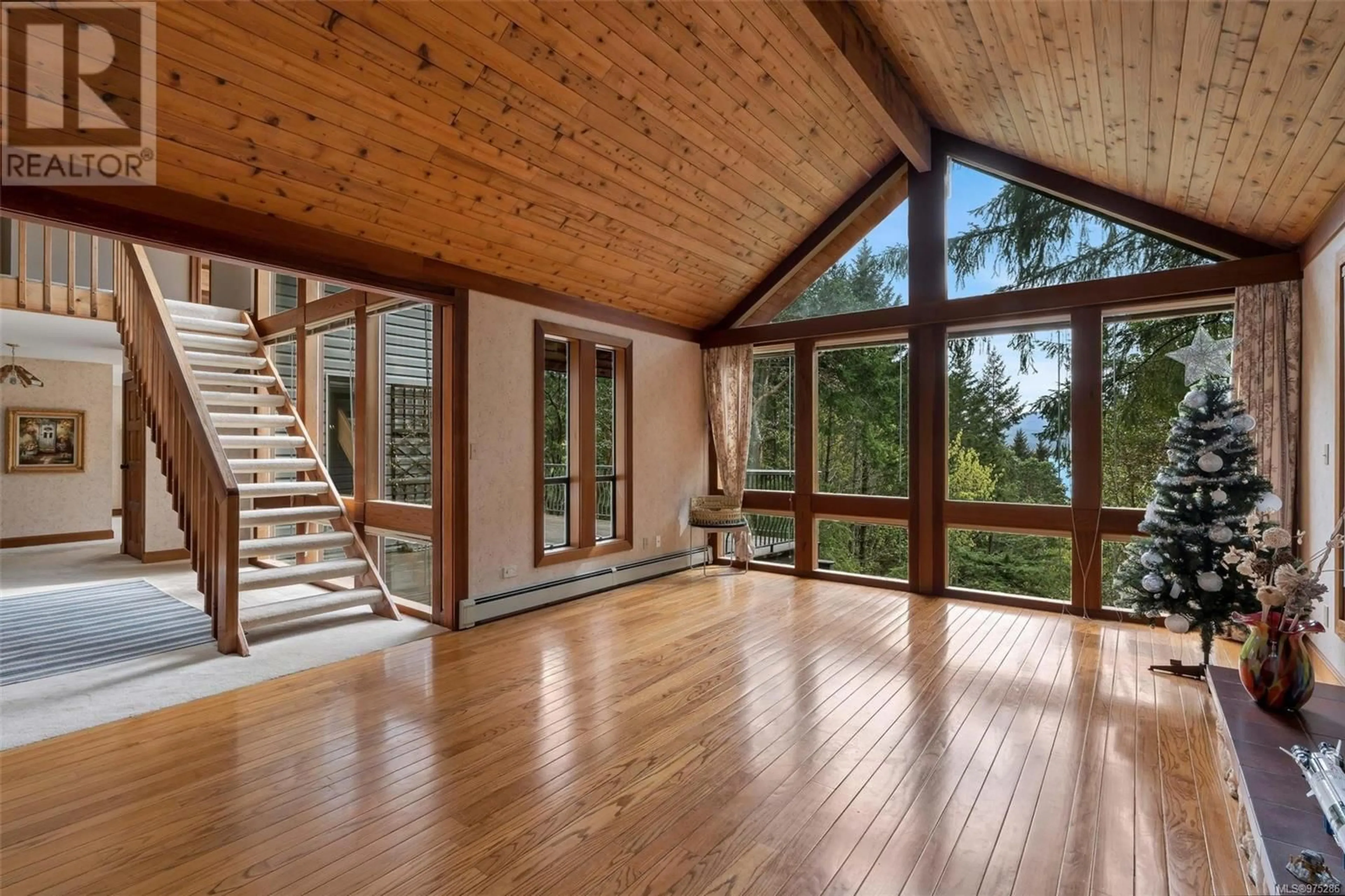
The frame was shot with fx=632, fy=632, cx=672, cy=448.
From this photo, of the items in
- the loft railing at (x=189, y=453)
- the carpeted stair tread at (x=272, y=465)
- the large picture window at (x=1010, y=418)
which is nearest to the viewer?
the loft railing at (x=189, y=453)

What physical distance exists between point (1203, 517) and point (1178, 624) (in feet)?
2.14

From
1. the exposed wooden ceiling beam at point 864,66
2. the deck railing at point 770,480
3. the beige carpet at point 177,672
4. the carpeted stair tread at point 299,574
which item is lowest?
the beige carpet at point 177,672

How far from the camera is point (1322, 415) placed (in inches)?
154

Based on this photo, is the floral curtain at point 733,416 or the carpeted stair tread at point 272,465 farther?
the floral curtain at point 733,416

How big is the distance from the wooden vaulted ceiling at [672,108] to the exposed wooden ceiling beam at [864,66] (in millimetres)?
24

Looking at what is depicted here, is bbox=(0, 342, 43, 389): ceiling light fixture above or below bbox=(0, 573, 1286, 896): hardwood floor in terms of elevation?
above

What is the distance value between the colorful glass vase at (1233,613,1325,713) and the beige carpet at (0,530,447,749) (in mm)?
4677

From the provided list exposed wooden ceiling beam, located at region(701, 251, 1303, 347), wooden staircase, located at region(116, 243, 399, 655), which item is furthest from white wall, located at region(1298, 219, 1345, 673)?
wooden staircase, located at region(116, 243, 399, 655)

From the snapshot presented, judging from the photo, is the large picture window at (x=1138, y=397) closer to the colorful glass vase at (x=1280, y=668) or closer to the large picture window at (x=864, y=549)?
the large picture window at (x=864, y=549)

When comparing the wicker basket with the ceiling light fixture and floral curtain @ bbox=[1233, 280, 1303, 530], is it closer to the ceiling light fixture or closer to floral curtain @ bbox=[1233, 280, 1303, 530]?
floral curtain @ bbox=[1233, 280, 1303, 530]

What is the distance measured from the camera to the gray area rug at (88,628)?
401 cm

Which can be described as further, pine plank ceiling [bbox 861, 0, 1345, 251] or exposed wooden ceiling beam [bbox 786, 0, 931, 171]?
exposed wooden ceiling beam [bbox 786, 0, 931, 171]

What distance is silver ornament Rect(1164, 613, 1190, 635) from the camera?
3711 mm

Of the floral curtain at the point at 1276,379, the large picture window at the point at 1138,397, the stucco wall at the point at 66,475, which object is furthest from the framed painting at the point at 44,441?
the floral curtain at the point at 1276,379
